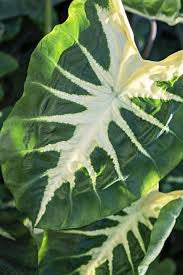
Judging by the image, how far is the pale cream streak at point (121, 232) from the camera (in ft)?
3.68

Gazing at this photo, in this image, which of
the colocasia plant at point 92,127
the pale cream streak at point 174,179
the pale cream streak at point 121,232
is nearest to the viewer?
the colocasia plant at point 92,127

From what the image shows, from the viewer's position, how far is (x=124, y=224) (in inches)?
45.1

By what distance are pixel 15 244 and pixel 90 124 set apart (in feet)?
1.06

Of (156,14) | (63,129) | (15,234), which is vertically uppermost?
(156,14)

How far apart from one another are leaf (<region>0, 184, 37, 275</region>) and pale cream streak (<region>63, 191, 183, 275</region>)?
0.30ft

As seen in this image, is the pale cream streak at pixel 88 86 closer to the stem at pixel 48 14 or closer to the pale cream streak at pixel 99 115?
the pale cream streak at pixel 99 115

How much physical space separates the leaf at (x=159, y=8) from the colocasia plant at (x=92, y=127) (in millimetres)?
119

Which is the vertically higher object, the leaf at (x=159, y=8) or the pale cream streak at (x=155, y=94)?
the leaf at (x=159, y=8)

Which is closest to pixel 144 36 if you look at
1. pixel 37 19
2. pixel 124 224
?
pixel 37 19

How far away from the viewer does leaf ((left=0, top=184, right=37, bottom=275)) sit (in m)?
1.18

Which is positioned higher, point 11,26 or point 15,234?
point 11,26

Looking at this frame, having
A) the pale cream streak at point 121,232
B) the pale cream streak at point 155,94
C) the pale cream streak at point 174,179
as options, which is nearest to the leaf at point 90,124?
the pale cream streak at point 155,94

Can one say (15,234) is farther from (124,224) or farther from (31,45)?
(31,45)

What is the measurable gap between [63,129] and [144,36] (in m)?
0.61
